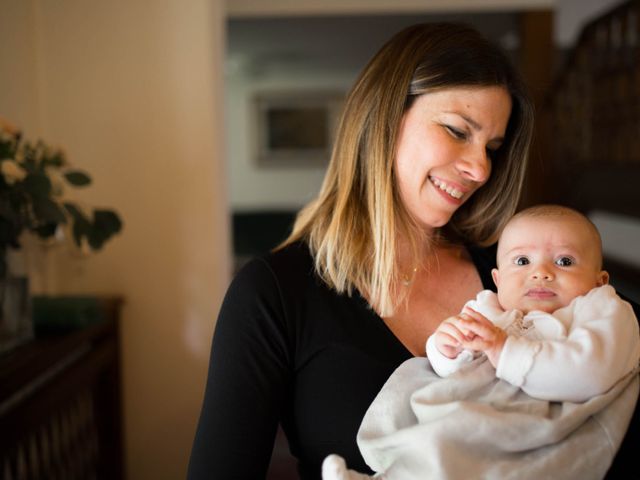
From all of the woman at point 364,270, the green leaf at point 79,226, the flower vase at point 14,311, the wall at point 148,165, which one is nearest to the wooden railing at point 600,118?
the wall at point 148,165

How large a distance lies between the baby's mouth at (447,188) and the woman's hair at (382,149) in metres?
0.08

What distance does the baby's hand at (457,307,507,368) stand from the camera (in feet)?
3.14

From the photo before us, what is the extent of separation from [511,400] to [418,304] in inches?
13.5

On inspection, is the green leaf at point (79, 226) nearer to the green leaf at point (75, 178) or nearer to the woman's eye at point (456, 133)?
the green leaf at point (75, 178)

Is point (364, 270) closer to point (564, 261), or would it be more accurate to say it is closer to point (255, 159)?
point (564, 261)

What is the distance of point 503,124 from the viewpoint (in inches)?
49.7

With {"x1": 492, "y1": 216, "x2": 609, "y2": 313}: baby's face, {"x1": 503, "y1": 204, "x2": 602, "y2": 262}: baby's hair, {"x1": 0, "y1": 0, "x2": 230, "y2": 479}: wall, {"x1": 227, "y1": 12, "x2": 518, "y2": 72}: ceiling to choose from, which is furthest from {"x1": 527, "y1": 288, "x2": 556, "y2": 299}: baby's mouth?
{"x1": 227, "y1": 12, "x2": 518, "y2": 72}: ceiling

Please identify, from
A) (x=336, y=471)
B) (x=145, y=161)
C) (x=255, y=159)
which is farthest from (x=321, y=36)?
(x=336, y=471)

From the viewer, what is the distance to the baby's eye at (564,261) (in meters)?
1.09

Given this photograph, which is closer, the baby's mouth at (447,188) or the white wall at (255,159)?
the baby's mouth at (447,188)

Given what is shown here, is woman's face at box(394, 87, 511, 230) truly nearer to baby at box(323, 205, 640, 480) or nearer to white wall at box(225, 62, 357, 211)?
baby at box(323, 205, 640, 480)

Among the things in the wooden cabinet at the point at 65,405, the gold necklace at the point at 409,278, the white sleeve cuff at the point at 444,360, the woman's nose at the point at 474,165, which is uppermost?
the woman's nose at the point at 474,165

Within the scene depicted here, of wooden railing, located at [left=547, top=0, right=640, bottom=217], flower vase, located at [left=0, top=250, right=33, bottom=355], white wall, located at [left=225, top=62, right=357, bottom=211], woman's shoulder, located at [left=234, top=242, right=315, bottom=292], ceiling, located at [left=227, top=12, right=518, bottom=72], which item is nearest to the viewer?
woman's shoulder, located at [left=234, top=242, right=315, bottom=292]

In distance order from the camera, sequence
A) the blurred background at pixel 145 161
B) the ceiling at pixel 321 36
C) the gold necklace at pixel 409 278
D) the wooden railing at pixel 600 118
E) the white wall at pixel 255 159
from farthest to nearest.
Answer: the white wall at pixel 255 159
the ceiling at pixel 321 36
the wooden railing at pixel 600 118
the blurred background at pixel 145 161
the gold necklace at pixel 409 278
